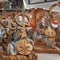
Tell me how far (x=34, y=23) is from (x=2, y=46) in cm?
31

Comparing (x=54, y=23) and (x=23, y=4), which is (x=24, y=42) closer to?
(x=54, y=23)

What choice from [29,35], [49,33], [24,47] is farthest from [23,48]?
[49,33]

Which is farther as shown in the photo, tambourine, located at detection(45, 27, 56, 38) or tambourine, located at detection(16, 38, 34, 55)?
tambourine, located at detection(45, 27, 56, 38)

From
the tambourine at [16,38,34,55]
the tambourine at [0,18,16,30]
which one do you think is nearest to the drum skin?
the tambourine at [16,38,34,55]

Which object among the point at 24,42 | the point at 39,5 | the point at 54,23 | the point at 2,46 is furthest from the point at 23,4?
the point at 24,42

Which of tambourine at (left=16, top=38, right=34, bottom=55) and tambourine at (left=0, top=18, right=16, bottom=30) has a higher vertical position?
tambourine at (left=0, top=18, right=16, bottom=30)

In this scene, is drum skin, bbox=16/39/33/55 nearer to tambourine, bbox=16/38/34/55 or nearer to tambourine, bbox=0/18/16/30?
tambourine, bbox=16/38/34/55

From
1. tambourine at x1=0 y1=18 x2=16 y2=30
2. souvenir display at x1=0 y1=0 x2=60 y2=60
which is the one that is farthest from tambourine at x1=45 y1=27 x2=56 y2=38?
tambourine at x1=0 y1=18 x2=16 y2=30

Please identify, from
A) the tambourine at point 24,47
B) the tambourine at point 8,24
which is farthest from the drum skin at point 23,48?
the tambourine at point 8,24

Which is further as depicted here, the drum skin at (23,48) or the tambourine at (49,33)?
the tambourine at (49,33)

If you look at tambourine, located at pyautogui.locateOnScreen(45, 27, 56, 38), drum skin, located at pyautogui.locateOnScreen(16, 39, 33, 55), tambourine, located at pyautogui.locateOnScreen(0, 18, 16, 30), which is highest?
tambourine, located at pyautogui.locateOnScreen(0, 18, 16, 30)

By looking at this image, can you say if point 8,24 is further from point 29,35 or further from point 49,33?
point 49,33

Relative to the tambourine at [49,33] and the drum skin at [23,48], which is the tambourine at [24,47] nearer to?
the drum skin at [23,48]

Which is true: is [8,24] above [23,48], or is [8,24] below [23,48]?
above
